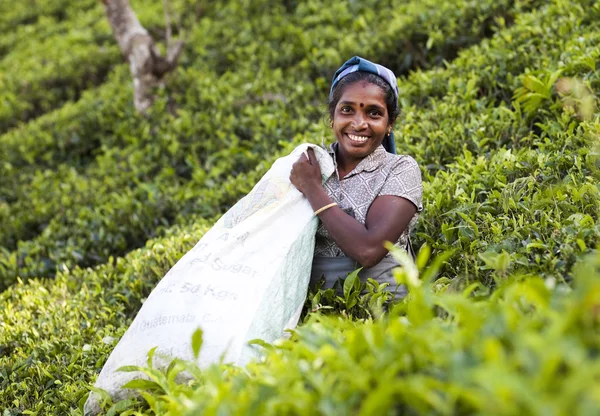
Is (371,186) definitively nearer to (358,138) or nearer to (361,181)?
(361,181)

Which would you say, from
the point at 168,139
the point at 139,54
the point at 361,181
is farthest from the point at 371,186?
the point at 139,54

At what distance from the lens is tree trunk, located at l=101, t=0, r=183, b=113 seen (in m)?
6.93

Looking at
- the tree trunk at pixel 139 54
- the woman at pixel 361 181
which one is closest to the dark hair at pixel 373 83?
the woman at pixel 361 181

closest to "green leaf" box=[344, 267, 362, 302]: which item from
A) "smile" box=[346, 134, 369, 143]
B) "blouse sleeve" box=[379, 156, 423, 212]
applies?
"blouse sleeve" box=[379, 156, 423, 212]

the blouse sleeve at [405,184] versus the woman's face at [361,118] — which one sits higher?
the woman's face at [361,118]

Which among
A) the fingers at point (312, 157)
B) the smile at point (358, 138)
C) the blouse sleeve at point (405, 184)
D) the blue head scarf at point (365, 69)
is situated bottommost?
the blouse sleeve at point (405, 184)

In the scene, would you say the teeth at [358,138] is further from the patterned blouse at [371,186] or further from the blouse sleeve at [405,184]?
the blouse sleeve at [405,184]

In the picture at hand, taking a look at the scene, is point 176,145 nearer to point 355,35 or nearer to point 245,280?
point 355,35

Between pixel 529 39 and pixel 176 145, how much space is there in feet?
10.9

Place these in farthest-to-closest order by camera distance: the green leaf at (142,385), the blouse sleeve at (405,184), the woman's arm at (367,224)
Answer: the blouse sleeve at (405,184) → the woman's arm at (367,224) → the green leaf at (142,385)

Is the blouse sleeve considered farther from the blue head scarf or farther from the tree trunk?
the tree trunk

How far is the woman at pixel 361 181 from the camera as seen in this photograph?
2.88 m

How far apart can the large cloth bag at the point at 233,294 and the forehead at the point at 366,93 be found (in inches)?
22.1

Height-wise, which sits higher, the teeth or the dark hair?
the dark hair
